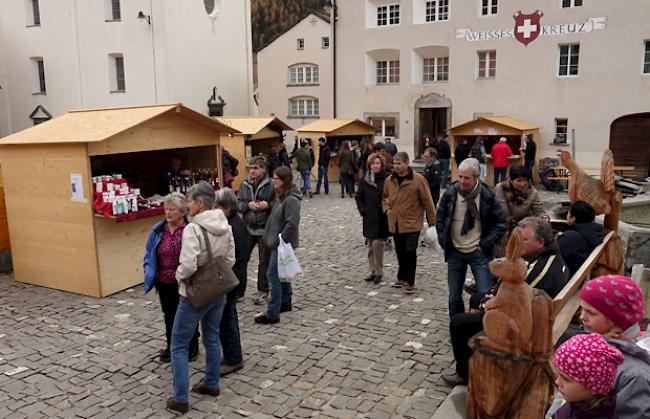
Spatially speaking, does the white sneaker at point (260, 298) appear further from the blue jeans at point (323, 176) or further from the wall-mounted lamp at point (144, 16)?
the wall-mounted lamp at point (144, 16)

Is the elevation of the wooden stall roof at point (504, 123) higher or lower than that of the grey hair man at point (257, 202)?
higher

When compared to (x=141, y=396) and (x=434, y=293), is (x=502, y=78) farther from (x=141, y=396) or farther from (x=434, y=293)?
(x=141, y=396)

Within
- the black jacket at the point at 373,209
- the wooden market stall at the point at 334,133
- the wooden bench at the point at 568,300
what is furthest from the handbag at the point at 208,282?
the wooden market stall at the point at 334,133

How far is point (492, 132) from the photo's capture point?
68.3 ft

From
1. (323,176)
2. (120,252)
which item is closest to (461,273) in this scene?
(120,252)

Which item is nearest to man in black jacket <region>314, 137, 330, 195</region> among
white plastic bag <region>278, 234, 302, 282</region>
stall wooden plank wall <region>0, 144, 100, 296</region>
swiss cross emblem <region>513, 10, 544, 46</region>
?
swiss cross emblem <region>513, 10, 544, 46</region>

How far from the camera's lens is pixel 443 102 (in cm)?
2547

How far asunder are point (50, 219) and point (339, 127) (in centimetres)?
1383

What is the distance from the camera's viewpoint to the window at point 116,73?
26.6 metres

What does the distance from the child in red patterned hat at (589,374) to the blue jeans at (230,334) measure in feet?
11.2

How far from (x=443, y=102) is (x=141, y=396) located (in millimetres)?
22430

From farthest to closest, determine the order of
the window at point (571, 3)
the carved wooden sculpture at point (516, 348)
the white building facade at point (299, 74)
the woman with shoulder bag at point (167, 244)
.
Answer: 1. the white building facade at point (299, 74)
2. the window at point (571, 3)
3. the woman with shoulder bag at point (167, 244)
4. the carved wooden sculpture at point (516, 348)

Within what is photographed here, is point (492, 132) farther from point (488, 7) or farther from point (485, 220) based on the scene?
point (485, 220)

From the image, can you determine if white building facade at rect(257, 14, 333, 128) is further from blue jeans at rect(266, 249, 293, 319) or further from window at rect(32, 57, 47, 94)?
blue jeans at rect(266, 249, 293, 319)
